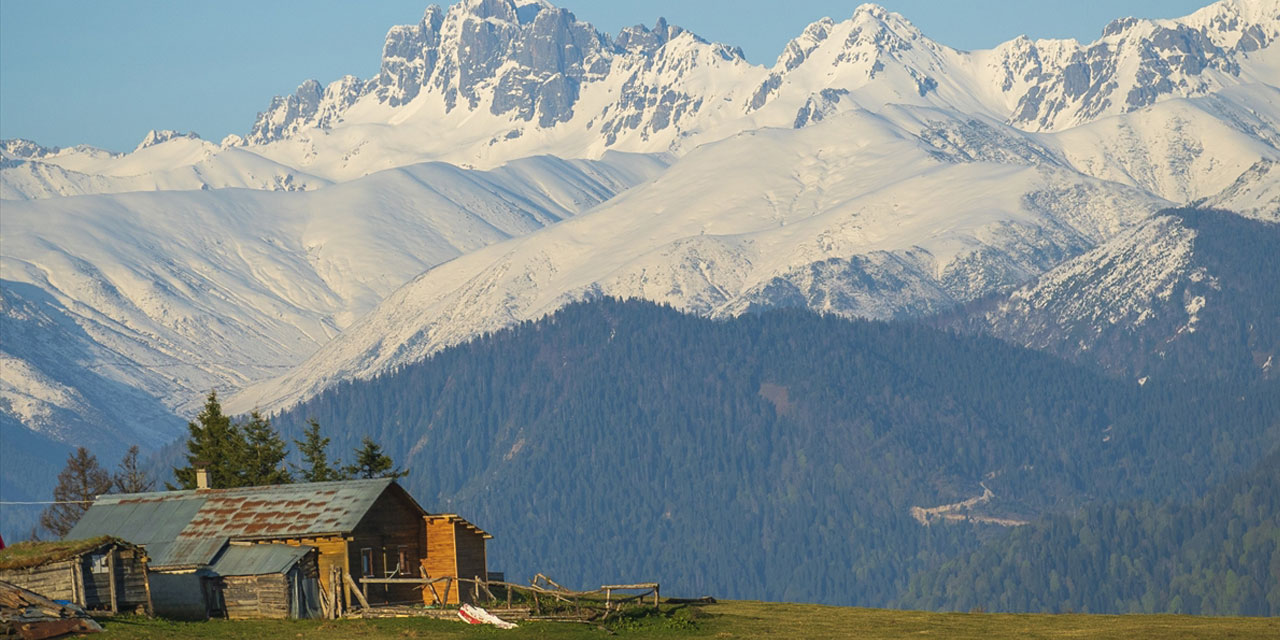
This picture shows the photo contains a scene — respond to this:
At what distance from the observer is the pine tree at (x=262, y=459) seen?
4700 inches

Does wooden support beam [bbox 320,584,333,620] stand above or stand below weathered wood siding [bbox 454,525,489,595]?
below

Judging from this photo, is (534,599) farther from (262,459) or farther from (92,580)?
(262,459)

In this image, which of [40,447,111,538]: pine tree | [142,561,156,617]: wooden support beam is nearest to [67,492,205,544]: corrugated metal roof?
[142,561,156,617]: wooden support beam

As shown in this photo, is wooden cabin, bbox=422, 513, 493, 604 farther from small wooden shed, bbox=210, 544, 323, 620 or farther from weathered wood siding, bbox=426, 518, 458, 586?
small wooden shed, bbox=210, 544, 323, 620

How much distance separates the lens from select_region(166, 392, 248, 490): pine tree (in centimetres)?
12025

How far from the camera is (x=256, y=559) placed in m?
88.9

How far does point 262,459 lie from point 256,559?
33.4 meters

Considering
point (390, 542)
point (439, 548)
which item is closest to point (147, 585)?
point (390, 542)

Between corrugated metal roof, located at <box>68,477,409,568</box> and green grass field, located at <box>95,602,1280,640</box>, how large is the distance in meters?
6.41

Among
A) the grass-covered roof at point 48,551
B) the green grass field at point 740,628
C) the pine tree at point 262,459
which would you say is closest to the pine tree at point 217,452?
the pine tree at point 262,459

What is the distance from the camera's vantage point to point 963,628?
281 ft

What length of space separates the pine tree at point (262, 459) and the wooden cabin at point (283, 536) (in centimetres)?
2157

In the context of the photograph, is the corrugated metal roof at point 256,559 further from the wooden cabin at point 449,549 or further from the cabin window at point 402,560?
the wooden cabin at point 449,549

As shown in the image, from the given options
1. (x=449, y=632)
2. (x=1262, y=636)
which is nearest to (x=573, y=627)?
(x=449, y=632)
